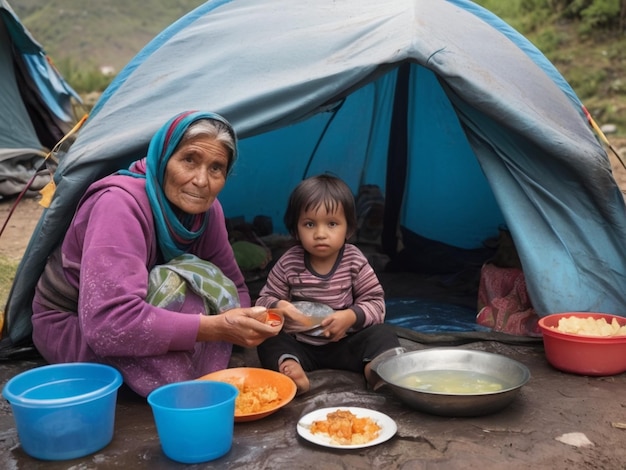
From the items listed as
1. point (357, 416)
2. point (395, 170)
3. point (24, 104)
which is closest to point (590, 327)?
point (357, 416)

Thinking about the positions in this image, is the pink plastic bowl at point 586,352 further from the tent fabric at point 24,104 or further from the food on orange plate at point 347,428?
the tent fabric at point 24,104

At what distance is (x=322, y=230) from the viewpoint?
286cm

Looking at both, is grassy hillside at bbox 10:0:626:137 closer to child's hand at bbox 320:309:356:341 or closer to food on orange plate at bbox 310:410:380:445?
child's hand at bbox 320:309:356:341

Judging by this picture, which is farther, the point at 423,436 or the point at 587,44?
the point at 587,44

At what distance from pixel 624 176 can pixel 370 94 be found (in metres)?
3.90

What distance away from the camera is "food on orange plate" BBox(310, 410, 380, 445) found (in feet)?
7.19

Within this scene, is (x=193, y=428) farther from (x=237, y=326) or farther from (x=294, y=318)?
(x=294, y=318)

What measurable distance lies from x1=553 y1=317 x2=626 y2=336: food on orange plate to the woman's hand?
1.19m

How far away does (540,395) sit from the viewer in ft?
8.57

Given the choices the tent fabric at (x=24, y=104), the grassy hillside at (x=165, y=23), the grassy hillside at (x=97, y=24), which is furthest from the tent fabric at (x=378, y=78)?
the grassy hillside at (x=97, y=24)

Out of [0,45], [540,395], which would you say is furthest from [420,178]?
[0,45]

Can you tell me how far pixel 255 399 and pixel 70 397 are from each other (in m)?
0.59

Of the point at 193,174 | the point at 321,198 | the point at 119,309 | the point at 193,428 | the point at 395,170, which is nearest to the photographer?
the point at 193,428

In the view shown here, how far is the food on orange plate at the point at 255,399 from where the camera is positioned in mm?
2373
